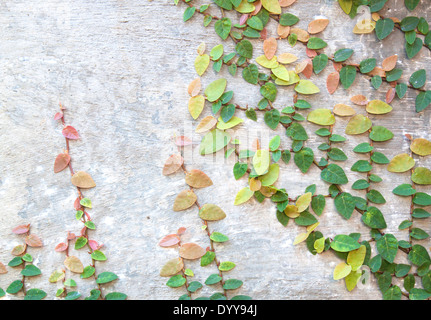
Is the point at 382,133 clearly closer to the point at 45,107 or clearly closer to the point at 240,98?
the point at 240,98

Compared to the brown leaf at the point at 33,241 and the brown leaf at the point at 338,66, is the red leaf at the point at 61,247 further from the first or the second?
the brown leaf at the point at 338,66

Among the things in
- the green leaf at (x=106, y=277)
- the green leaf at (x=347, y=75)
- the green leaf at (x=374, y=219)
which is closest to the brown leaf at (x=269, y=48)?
the green leaf at (x=347, y=75)

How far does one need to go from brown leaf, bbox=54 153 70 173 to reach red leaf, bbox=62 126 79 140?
63 millimetres

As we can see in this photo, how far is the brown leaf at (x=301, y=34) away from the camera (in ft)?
3.91

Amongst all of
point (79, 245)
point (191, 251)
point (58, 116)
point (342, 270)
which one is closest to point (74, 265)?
point (79, 245)

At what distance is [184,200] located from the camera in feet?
3.89

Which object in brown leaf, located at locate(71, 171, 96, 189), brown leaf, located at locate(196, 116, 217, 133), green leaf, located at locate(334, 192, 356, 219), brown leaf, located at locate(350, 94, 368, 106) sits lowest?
green leaf, located at locate(334, 192, 356, 219)

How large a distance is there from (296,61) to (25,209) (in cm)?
108

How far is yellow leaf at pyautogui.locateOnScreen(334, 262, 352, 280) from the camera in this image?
3.81 ft

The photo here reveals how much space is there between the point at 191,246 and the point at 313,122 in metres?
0.61

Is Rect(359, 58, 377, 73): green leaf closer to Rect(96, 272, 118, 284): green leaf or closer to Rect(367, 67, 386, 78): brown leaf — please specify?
Rect(367, 67, 386, 78): brown leaf

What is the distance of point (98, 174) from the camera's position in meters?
1.20

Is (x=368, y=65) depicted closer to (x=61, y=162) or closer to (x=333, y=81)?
(x=333, y=81)

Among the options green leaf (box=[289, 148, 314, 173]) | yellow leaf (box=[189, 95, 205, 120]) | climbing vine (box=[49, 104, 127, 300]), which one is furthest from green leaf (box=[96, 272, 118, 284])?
green leaf (box=[289, 148, 314, 173])
